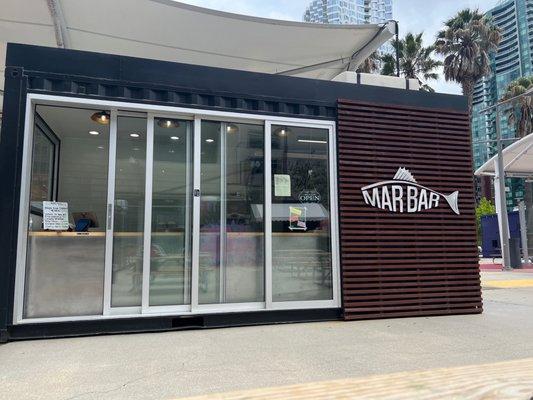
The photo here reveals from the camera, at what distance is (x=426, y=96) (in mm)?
6793

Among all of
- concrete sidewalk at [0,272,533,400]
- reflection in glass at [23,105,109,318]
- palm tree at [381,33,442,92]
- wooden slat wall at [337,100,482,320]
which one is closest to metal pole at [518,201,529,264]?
palm tree at [381,33,442,92]

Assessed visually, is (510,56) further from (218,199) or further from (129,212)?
(129,212)

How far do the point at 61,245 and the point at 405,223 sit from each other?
179 inches

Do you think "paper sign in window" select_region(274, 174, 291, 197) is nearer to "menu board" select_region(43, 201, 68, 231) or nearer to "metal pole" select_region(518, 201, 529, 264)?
"menu board" select_region(43, 201, 68, 231)

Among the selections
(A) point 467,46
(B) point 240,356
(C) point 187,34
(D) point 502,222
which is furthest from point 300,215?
(A) point 467,46

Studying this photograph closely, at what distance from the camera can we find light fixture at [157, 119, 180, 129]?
5684mm

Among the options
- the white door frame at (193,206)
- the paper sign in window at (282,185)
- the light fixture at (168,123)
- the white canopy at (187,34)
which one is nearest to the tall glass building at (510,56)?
the white canopy at (187,34)

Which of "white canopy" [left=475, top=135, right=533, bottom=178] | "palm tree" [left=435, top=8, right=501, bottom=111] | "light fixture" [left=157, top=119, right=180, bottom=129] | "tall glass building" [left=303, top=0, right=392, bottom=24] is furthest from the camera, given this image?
"tall glass building" [left=303, top=0, right=392, bottom=24]

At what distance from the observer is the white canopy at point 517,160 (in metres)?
17.3

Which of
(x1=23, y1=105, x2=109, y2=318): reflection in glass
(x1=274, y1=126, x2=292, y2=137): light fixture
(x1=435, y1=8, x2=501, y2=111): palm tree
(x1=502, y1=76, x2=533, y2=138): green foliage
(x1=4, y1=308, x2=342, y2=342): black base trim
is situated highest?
(x1=435, y1=8, x2=501, y2=111): palm tree

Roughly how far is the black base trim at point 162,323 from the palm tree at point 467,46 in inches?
1019

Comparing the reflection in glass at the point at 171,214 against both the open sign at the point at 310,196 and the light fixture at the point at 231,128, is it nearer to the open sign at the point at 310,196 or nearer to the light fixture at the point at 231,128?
the light fixture at the point at 231,128

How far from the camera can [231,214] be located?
19.3ft

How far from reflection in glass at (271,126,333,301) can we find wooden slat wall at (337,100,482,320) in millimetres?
263
